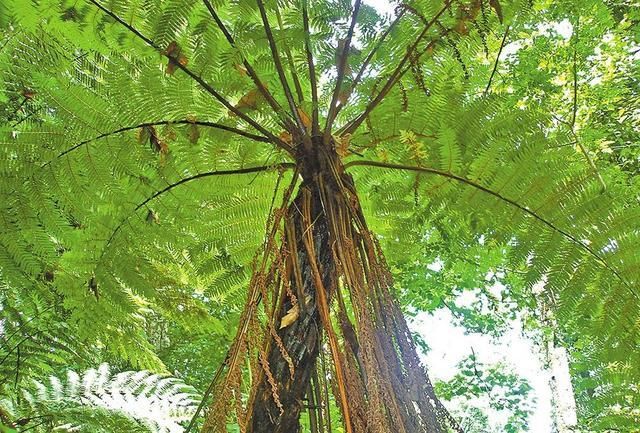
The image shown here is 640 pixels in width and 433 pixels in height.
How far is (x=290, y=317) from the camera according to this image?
2.74 feet

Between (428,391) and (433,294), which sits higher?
(433,294)

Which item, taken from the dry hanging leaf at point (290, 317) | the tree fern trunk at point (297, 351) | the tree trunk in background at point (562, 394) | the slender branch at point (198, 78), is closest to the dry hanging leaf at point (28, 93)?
the slender branch at point (198, 78)

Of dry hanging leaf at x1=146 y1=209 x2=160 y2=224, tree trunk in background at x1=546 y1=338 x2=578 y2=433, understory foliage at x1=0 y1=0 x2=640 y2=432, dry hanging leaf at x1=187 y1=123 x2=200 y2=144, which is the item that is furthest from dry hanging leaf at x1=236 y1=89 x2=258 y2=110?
tree trunk in background at x1=546 y1=338 x2=578 y2=433

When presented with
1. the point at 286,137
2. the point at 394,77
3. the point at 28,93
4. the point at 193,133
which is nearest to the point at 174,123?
the point at 193,133

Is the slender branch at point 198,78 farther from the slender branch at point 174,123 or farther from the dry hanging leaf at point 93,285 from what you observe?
the dry hanging leaf at point 93,285

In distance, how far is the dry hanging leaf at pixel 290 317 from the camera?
832 millimetres

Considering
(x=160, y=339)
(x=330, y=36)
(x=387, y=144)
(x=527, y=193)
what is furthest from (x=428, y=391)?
(x=160, y=339)

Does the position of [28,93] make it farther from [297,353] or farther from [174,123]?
[297,353]

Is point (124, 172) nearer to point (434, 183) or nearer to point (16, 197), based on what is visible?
point (16, 197)

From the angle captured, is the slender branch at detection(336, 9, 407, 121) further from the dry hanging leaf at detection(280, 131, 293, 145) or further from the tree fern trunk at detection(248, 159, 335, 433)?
the tree fern trunk at detection(248, 159, 335, 433)

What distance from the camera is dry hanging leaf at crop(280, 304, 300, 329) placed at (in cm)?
83

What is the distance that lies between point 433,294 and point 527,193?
3.32 metres

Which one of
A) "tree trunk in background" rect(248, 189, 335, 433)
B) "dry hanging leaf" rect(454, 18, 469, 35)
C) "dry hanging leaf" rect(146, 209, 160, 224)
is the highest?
"dry hanging leaf" rect(454, 18, 469, 35)

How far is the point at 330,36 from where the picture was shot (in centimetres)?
120
